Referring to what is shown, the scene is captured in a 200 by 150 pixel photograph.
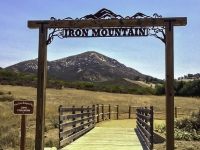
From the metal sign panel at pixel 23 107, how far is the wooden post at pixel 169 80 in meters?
3.28

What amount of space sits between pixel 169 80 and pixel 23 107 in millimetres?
3529

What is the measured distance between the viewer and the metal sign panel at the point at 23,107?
7438 millimetres

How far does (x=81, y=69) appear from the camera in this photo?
147 meters

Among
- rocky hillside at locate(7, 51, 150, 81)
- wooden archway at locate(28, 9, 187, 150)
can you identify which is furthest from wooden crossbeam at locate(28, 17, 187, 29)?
rocky hillside at locate(7, 51, 150, 81)

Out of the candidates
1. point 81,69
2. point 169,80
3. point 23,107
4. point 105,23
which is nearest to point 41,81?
point 23,107

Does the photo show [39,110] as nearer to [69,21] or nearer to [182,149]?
[69,21]

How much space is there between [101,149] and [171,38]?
12.2ft

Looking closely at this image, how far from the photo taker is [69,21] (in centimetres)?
869

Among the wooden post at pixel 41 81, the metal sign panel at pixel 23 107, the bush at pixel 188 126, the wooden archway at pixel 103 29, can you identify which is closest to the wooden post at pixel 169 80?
the wooden archway at pixel 103 29

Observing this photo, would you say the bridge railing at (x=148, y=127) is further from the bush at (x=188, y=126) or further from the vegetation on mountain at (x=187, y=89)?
the vegetation on mountain at (x=187, y=89)

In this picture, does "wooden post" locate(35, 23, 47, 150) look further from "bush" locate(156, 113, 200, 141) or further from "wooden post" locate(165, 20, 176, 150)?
"bush" locate(156, 113, 200, 141)

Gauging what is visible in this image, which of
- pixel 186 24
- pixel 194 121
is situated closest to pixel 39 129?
pixel 186 24

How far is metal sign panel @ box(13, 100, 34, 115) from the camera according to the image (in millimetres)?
7438

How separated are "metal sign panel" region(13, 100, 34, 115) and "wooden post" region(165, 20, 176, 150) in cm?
328
